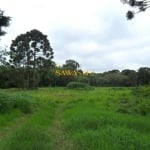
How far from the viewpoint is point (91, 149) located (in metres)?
10.4

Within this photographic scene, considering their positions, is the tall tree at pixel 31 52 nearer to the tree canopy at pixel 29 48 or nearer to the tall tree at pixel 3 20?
the tree canopy at pixel 29 48

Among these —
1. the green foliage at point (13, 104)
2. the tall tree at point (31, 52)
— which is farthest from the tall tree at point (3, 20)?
the tall tree at point (31, 52)

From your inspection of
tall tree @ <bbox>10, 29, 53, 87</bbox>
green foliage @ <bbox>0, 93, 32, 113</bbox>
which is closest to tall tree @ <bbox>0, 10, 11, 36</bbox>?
green foliage @ <bbox>0, 93, 32, 113</bbox>

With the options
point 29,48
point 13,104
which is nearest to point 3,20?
point 13,104

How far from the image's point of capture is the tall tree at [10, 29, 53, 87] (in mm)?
70938

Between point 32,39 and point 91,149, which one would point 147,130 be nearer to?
point 91,149

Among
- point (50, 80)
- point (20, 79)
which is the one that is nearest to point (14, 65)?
point (20, 79)

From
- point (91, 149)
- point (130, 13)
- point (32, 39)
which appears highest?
point (32, 39)

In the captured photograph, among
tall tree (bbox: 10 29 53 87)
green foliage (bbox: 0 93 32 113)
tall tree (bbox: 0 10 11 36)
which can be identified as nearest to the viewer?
green foliage (bbox: 0 93 32 113)

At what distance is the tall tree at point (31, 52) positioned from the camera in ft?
233

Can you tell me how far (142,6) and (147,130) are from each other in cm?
647

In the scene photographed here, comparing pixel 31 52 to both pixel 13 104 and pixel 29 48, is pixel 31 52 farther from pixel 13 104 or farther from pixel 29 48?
pixel 13 104

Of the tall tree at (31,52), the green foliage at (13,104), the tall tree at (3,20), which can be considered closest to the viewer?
the green foliage at (13,104)

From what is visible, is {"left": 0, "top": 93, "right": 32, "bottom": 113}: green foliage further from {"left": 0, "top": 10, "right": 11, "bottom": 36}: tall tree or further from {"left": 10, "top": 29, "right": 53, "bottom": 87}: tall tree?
{"left": 10, "top": 29, "right": 53, "bottom": 87}: tall tree
